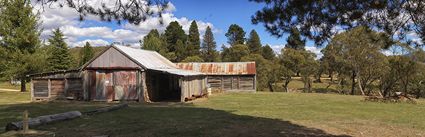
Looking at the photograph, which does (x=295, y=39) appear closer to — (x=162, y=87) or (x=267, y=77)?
(x=162, y=87)

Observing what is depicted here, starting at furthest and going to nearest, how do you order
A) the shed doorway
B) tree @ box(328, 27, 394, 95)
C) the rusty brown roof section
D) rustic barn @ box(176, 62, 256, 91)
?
tree @ box(328, 27, 394, 95)
the rusty brown roof section
rustic barn @ box(176, 62, 256, 91)
the shed doorway

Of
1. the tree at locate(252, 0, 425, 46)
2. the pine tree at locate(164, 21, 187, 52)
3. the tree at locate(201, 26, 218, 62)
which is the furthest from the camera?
the tree at locate(201, 26, 218, 62)

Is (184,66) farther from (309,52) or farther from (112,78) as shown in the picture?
(309,52)

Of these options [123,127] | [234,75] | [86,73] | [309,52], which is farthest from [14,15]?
[309,52]

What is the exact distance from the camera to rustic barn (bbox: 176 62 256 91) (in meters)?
48.8

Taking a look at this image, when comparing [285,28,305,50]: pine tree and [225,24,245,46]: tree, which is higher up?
[225,24,245,46]: tree

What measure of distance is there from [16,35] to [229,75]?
70.8ft

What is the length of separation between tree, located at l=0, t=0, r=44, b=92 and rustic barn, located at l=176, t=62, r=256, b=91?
15.1m

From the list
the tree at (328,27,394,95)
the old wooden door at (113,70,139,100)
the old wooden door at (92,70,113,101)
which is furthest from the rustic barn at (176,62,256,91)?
the old wooden door at (92,70,113,101)

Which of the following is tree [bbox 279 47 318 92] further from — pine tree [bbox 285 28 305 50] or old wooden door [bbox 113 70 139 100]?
pine tree [bbox 285 28 305 50]

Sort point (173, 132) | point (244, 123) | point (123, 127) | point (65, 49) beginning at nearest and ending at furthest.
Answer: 1. point (173, 132)
2. point (123, 127)
3. point (244, 123)
4. point (65, 49)

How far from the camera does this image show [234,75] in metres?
49.1

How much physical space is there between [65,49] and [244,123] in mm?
48029

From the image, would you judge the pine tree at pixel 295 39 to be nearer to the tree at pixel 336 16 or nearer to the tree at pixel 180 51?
the tree at pixel 336 16
